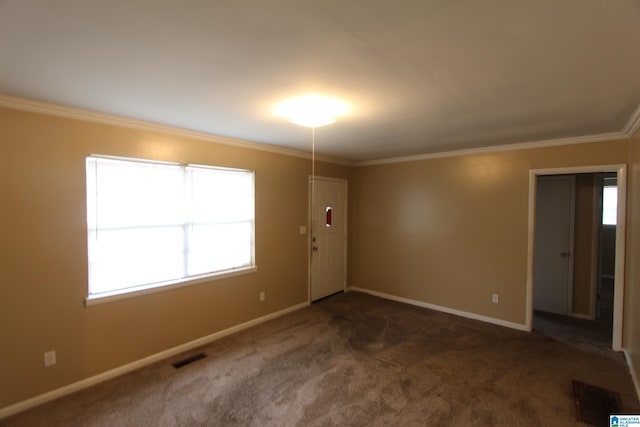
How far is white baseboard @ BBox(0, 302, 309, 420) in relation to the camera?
2.42 meters

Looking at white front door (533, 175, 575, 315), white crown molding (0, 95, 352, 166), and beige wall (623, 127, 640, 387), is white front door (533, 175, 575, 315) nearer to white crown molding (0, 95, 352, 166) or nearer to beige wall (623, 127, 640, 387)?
beige wall (623, 127, 640, 387)

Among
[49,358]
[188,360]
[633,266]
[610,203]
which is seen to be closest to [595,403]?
[633,266]

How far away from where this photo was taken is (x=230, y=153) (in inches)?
150

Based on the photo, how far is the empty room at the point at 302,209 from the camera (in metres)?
1.51

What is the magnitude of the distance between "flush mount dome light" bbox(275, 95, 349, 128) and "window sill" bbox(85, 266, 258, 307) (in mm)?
2057

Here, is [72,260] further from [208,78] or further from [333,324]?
[333,324]

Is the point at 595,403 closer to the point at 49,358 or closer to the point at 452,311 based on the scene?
the point at 452,311

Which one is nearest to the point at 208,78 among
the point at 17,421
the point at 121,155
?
the point at 121,155

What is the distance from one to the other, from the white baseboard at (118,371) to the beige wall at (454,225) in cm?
234

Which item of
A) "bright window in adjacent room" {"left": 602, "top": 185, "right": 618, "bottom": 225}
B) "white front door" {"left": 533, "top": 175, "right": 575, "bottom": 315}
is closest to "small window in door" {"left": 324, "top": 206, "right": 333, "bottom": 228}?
"white front door" {"left": 533, "top": 175, "right": 575, "bottom": 315}

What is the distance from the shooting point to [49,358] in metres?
2.56

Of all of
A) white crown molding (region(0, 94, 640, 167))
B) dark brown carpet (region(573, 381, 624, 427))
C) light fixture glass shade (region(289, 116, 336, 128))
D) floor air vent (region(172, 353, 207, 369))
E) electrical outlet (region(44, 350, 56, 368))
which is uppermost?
white crown molding (region(0, 94, 640, 167))

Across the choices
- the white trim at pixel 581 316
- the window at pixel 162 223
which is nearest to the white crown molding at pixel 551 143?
the white trim at pixel 581 316

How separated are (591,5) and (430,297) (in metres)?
4.27
